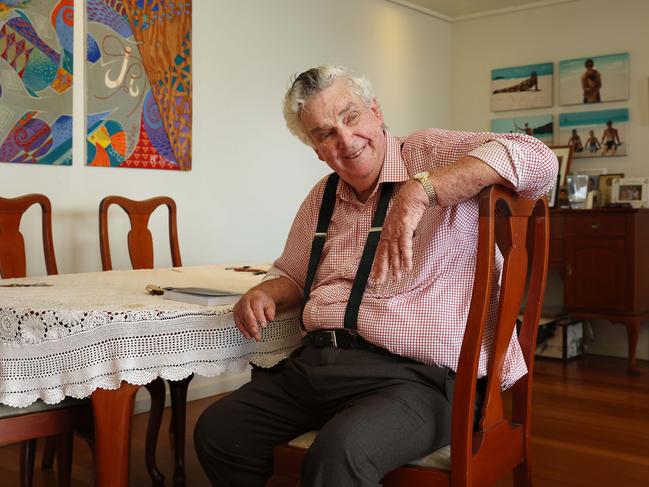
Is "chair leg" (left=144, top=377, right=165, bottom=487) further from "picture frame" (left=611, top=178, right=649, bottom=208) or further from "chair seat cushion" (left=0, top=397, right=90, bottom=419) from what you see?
"picture frame" (left=611, top=178, right=649, bottom=208)

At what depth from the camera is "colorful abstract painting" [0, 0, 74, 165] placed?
11.3 ft

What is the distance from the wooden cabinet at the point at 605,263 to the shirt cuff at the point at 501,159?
135 inches

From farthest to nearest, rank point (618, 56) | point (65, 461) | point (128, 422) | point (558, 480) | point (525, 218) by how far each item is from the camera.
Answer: point (618, 56) → point (558, 480) → point (65, 461) → point (128, 422) → point (525, 218)

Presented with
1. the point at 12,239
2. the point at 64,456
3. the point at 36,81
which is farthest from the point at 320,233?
the point at 36,81

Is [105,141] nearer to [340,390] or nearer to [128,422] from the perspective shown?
[128,422]

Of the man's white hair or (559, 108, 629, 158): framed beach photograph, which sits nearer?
the man's white hair

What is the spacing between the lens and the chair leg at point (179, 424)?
9.17ft

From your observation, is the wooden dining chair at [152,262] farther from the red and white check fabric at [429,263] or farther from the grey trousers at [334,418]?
the red and white check fabric at [429,263]

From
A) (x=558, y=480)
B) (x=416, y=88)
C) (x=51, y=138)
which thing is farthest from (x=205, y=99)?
(x=558, y=480)

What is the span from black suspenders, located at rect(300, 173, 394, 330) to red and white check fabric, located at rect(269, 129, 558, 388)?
17 millimetres

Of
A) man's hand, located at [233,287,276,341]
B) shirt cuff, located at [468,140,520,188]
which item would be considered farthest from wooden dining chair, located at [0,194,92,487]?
shirt cuff, located at [468,140,520,188]

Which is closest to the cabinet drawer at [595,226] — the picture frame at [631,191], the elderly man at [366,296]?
the picture frame at [631,191]

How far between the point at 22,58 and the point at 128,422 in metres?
2.22

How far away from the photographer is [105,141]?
3.84 meters
